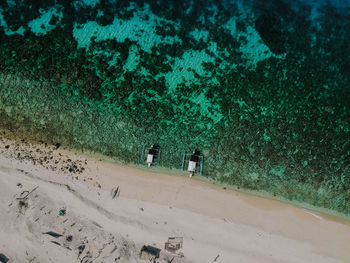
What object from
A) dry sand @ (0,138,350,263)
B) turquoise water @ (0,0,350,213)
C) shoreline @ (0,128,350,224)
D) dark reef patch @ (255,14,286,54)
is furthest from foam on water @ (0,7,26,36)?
dark reef patch @ (255,14,286,54)

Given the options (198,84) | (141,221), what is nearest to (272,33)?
(198,84)

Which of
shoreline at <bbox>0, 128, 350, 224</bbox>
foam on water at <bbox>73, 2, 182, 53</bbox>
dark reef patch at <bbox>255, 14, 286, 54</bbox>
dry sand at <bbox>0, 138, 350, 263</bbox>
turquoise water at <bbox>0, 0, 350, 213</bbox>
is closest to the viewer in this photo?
dry sand at <bbox>0, 138, 350, 263</bbox>

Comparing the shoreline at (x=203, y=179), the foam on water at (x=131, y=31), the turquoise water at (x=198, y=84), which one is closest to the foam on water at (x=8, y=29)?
the turquoise water at (x=198, y=84)

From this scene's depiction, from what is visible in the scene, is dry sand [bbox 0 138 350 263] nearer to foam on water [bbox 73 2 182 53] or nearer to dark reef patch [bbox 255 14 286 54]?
foam on water [bbox 73 2 182 53]

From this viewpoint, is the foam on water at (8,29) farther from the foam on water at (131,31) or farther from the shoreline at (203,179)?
the shoreline at (203,179)

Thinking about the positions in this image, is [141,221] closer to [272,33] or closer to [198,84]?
[198,84]

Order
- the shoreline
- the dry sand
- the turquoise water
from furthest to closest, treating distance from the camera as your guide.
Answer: the turquoise water → the shoreline → the dry sand
